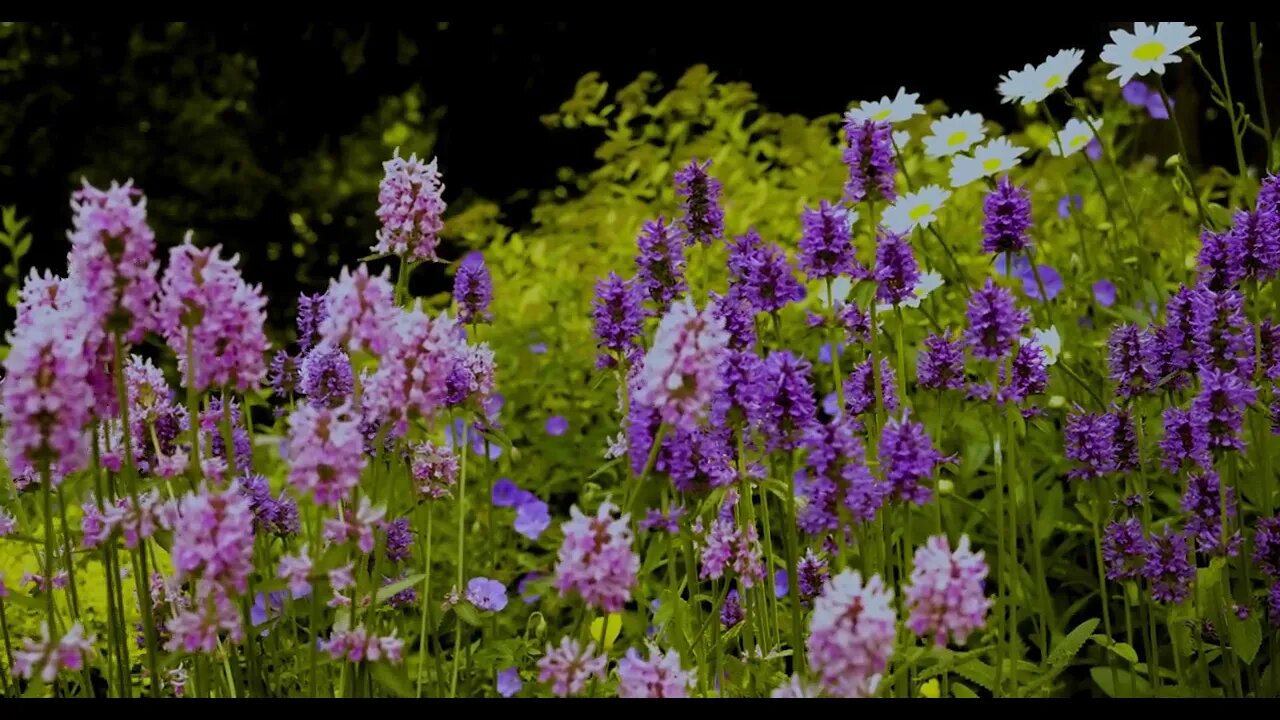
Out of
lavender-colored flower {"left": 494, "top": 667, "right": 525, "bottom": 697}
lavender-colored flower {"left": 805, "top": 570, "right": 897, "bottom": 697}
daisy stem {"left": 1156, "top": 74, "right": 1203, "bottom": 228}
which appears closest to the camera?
lavender-colored flower {"left": 805, "top": 570, "right": 897, "bottom": 697}

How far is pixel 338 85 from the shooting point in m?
7.25

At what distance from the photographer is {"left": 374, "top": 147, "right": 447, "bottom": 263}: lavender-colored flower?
2221 mm

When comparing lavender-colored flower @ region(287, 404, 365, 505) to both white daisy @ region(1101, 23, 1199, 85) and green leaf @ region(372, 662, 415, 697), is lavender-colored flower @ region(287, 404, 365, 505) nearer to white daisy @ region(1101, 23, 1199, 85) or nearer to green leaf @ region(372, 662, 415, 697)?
green leaf @ region(372, 662, 415, 697)

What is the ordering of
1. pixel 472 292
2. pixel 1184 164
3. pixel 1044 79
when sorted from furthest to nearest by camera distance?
pixel 1044 79
pixel 1184 164
pixel 472 292

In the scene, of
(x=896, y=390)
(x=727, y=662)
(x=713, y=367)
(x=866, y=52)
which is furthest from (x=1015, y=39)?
(x=713, y=367)

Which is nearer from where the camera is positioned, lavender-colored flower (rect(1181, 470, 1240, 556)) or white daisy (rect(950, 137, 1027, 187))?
lavender-colored flower (rect(1181, 470, 1240, 556))

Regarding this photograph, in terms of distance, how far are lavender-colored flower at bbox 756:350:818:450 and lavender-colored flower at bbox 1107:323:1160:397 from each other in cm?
89

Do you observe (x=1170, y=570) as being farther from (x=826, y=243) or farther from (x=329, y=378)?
(x=329, y=378)

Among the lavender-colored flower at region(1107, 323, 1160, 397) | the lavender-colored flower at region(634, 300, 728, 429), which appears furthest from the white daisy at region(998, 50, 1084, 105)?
the lavender-colored flower at region(634, 300, 728, 429)

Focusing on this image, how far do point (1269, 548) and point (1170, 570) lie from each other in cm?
19

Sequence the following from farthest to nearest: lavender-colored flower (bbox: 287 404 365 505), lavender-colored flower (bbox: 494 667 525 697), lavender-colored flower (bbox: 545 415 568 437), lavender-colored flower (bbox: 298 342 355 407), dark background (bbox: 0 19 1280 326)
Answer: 1. dark background (bbox: 0 19 1280 326)
2. lavender-colored flower (bbox: 545 415 568 437)
3. lavender-colored flower (bbox: 494 667 525 697)
4. lavender-colored flower (bbox: 298 342 355 407)
5. lavender-colored flower (bbox: 287 404 365 505)

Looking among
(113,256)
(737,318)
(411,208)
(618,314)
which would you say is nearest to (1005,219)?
(737,318)

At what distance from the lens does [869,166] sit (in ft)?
8.31

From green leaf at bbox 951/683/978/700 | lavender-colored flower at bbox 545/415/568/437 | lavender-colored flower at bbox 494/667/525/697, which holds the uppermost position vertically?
lavender-colored flower at bbox 545/415/568/437
